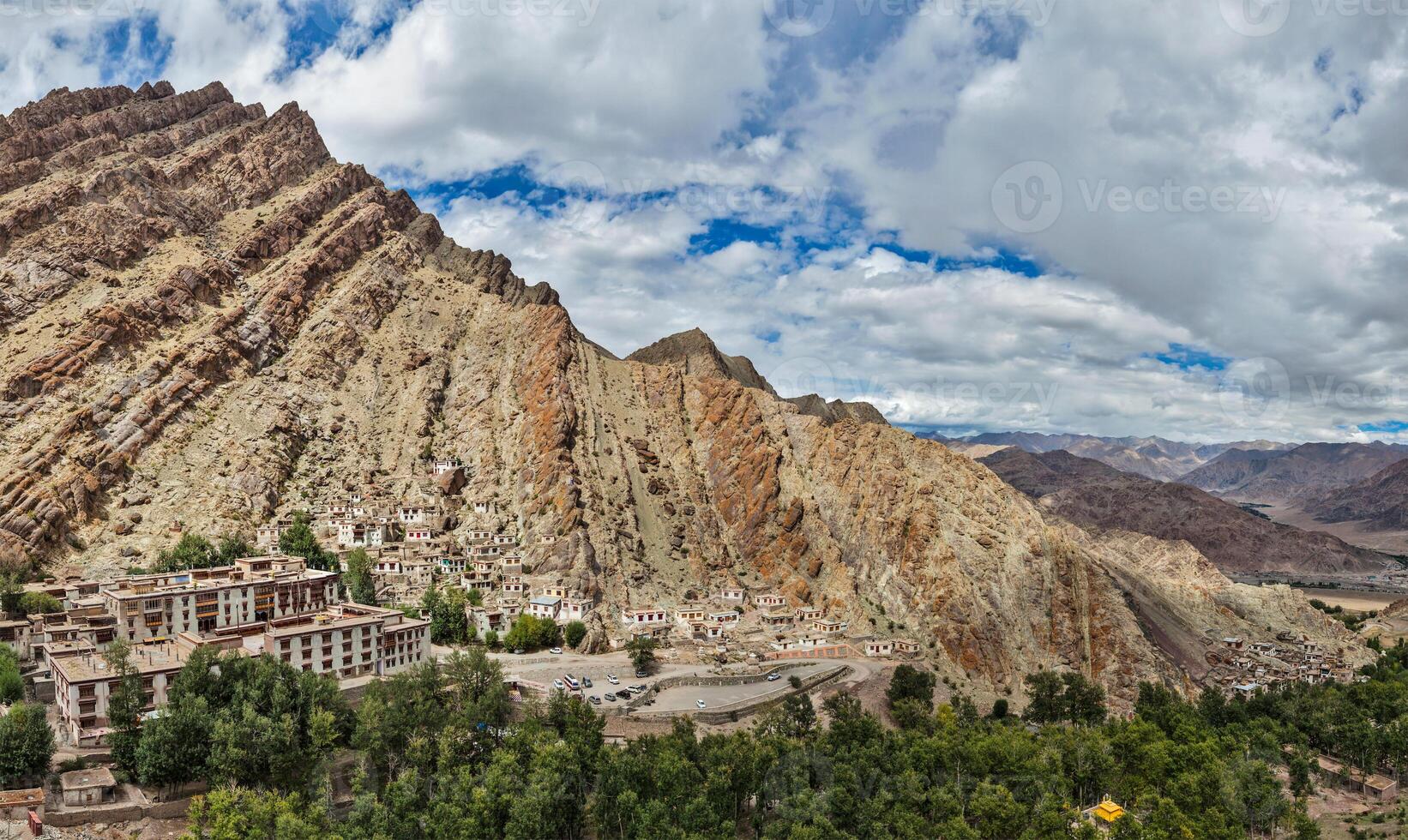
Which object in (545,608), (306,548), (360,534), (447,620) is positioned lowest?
(447,620)

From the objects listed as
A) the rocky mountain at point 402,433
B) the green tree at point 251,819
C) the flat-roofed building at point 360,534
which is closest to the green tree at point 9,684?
the green tree at point 251,819

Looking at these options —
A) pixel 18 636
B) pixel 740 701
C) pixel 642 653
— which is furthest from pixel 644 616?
pixel 18 636

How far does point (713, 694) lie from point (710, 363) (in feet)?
293

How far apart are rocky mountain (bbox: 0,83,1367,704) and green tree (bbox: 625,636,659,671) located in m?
6.07

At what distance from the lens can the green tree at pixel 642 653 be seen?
3095 inches

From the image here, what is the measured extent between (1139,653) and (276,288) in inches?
4704

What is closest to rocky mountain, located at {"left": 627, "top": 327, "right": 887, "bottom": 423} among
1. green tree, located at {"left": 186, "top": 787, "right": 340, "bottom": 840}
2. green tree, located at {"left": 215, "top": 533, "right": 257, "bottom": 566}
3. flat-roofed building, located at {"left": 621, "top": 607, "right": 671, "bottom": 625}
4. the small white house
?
the small white house

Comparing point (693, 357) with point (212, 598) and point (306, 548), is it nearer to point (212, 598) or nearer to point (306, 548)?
point (306, 548)

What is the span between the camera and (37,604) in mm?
68625

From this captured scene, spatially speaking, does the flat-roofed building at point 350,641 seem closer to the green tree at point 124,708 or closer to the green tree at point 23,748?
the green tree at point 124,708

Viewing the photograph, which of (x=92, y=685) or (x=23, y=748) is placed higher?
(x=92, y=685)

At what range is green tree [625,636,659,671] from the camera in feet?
258

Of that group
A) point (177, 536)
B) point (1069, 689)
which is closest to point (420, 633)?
point (177, 536)

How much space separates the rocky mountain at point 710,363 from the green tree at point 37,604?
91401mm
